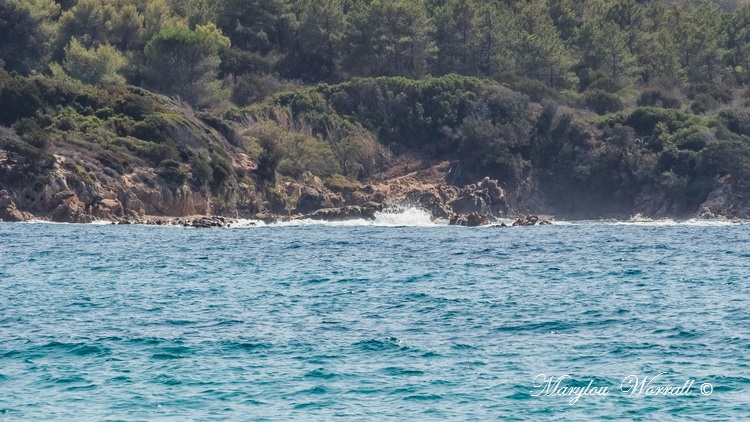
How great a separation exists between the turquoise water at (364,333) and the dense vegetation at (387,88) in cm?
3073

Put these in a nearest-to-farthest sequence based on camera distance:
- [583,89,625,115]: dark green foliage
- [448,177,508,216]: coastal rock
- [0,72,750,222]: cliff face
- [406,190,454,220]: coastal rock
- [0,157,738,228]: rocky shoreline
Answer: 1. [0,157,738,228]: rocky shoreline
2. [0,72,750,222]: cliff face
3. [406,190,454,220]: coastal rock
4. [448,177,508,216]: coastal rock
5. [583,89,625,115]: dark green foliage

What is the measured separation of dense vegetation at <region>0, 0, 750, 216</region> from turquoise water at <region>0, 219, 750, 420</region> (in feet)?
101

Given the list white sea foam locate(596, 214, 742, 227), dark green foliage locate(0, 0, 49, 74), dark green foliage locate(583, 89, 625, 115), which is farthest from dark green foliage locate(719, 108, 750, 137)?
dark green foliage locate(0, 0, 49, 74)

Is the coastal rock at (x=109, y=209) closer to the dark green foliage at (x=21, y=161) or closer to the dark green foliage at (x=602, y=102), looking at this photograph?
the dark green foliage at (x=21, y=161)

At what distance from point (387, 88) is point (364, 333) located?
221 ft

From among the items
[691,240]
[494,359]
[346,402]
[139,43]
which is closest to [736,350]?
[494,359]

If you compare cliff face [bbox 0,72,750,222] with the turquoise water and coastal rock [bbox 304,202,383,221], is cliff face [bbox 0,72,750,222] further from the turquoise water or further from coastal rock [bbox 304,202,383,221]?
the turquoise water

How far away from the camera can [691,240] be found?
50.4 metres

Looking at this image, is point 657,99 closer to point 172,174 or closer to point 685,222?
point 685,222

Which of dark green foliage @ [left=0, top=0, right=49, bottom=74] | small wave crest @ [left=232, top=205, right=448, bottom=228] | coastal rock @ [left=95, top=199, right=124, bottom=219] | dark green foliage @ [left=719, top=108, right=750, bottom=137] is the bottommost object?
small wave crest @ [left=232, top=205, right=448, bottom=228]

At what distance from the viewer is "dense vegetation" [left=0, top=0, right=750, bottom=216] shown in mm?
72438

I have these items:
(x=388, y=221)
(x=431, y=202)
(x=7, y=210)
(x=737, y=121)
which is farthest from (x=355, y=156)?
(x=737, y=121)

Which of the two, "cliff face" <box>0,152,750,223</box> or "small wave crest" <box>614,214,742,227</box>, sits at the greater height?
"cliff face" <box>0,152,750,223</box>

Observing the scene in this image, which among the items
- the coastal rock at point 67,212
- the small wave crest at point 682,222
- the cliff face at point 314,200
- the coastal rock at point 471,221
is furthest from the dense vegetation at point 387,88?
the coastal rock at point 471,221
